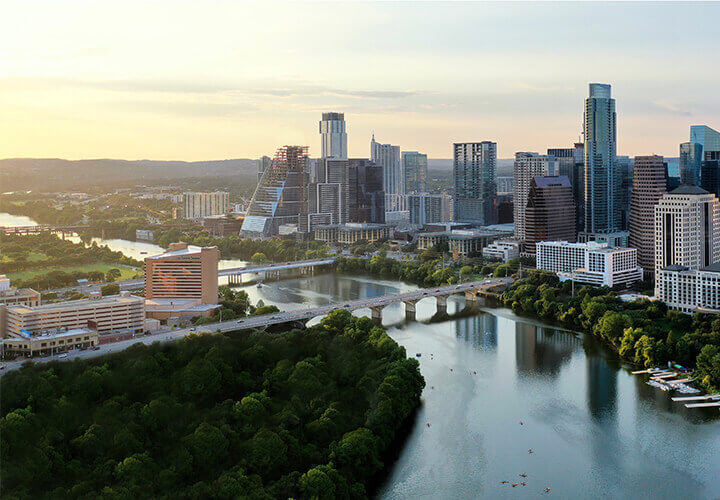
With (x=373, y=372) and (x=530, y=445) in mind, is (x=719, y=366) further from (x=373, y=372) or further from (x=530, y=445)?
(x=373, y=372)

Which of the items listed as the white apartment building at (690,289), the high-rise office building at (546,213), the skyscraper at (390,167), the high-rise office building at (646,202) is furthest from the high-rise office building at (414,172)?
the white apartment building at (690,289)

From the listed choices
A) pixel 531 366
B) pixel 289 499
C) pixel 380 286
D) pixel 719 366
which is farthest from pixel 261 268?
pixel 289 499

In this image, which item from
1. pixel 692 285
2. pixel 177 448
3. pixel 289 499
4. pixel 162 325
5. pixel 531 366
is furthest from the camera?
pixel 692 285

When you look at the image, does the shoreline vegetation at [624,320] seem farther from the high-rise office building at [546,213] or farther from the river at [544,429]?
the high-rise office building at [546,213]

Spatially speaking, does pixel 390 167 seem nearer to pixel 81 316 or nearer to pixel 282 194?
pixel 282 194

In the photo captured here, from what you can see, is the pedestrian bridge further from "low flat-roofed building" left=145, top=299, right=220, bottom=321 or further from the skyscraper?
the skyscraper
